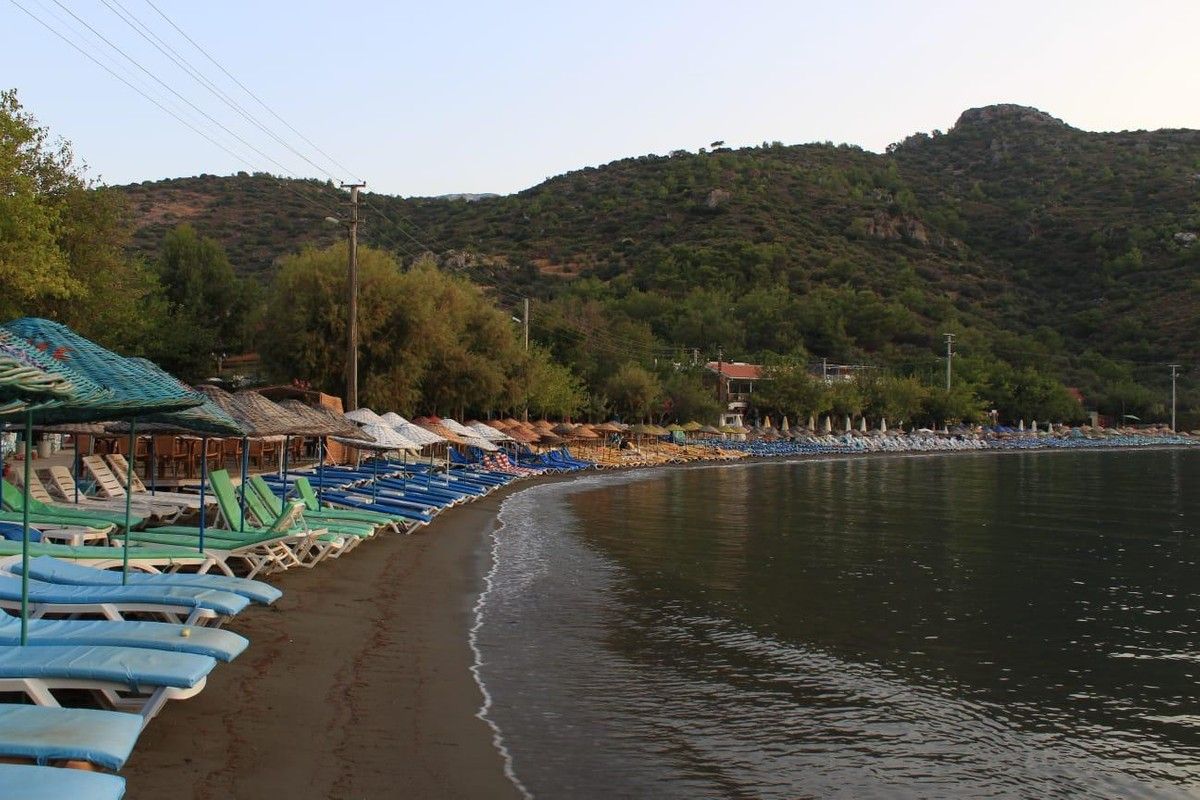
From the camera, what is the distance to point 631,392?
228ft

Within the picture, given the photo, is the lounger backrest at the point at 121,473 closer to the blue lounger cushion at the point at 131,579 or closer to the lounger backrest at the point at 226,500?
the lounger backrest at the point at 226,500

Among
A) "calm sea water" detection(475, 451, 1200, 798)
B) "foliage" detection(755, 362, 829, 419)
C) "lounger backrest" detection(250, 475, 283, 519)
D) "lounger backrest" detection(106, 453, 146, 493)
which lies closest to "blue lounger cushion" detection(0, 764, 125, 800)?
"calm sea water" detection(475, 451, 1200, 798)

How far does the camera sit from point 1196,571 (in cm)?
1991

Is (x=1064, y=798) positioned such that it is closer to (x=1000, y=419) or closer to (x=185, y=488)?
(x=185, y=488)

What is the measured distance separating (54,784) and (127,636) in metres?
2.65

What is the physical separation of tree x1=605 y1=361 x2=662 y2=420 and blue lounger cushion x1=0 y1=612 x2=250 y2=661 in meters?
62.0

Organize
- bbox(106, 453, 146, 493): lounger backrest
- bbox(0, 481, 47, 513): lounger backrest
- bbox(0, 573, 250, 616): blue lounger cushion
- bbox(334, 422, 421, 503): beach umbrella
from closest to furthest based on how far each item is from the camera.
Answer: bbox(0, 573, 250, 616): blue lounger cushion < bbox(0, 481, 47, 513): lounger backrest < bbox(106, 453, 146, 493): lounger backrest < bbox(334, 422, 421, 503): beach umbrella

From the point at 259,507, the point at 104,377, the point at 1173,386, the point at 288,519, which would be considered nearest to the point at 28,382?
the point at 104,377

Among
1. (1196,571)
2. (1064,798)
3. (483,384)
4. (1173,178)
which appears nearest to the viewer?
(1064,798)

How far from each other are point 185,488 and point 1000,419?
348 feet

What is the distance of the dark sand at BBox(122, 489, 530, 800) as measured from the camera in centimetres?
689

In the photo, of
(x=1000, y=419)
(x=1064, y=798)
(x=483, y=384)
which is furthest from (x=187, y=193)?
(x=1064, y=798)

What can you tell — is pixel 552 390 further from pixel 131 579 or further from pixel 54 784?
pixel 54 784

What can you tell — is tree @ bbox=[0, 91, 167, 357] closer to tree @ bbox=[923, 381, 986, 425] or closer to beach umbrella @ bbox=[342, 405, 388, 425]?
beach umbrella @ bbox=[342, 405, 388, 425]
